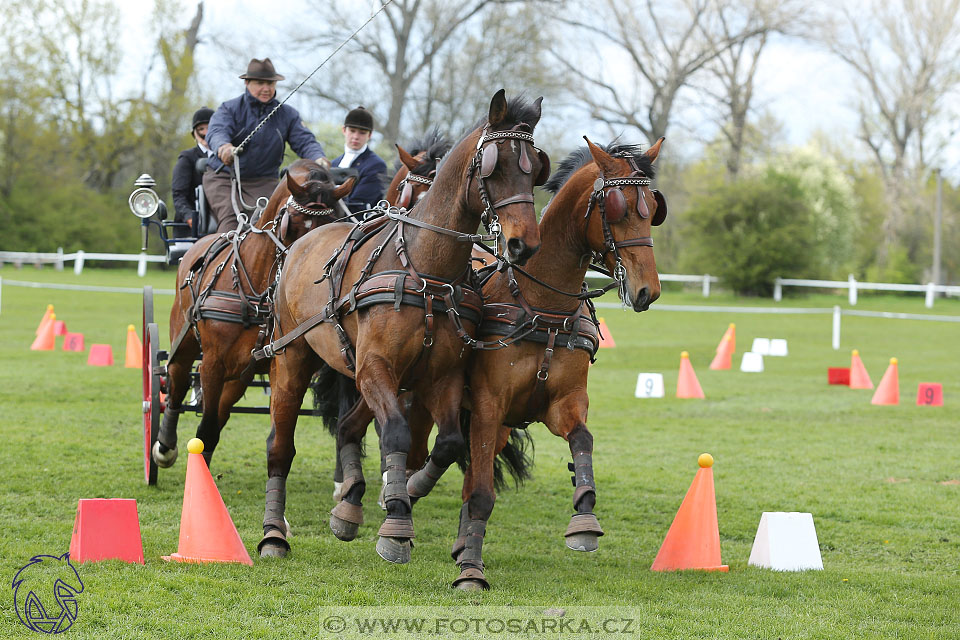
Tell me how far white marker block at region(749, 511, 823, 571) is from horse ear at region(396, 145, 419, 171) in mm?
2914

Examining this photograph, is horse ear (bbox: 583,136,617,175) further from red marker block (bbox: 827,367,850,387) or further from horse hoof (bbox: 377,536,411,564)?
red marker block (bbox: 827,367,850,387)

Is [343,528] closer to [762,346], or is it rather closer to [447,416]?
[447,416]

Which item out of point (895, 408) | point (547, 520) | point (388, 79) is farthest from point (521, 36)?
point (547, 520)

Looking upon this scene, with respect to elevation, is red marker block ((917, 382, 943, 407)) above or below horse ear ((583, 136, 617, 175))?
below

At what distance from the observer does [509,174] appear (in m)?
4.48

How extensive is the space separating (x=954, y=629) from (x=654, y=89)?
1272 inches

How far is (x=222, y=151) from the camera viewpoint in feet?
23.1

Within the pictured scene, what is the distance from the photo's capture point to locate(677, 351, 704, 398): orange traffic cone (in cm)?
1360

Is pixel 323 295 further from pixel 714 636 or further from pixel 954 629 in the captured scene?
pixel 954 629

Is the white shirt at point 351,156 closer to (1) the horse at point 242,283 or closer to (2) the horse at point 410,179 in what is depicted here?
(2) the horse at point 410,179

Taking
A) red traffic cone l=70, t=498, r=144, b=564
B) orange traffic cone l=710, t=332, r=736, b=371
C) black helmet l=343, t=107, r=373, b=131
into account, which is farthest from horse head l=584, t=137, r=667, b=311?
orange traffic cone l=710, t=332, r=736, b=371

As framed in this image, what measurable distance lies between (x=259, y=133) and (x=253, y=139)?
67mm

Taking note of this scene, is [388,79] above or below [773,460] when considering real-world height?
above

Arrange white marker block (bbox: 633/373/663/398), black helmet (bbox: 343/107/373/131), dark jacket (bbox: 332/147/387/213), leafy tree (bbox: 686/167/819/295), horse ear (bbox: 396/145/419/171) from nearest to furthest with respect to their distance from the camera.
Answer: horse ear (bbox: 396/145/419/171) → dark jacket (bbox: 332/147/387/213) → black helmet (bbox: 343/107/373/131) → white marker block (bbox: 633/373/663/398) → leafy tree (bbox: 686/167/819/295)
